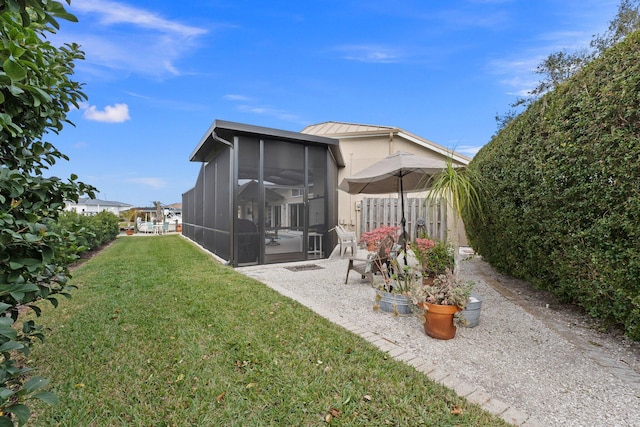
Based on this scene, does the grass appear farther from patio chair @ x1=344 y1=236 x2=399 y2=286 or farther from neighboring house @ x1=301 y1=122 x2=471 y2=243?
neighboring house @ x1=301 y1=122 x2=471 y2=243

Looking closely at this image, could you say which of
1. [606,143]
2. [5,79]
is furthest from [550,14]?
[5,79]

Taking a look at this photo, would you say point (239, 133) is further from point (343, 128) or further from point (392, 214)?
point (343, 128)

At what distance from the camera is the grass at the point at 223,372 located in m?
2.03

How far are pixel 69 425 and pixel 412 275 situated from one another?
375 cm

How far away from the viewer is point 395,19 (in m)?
7.07

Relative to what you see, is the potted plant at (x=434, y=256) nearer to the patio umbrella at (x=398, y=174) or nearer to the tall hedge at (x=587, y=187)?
the patio umbrella at (x=398, y=174)

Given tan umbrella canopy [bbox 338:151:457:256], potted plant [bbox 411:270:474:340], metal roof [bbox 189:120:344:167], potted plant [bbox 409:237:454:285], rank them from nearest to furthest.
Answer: potted plant [bbox 411:270:474:340] → potted plant [bbox 409:237:454:285] → tan umbrella canopy [bbox 338:151:457:256] → metal roof [bbox 189:120:344:167]

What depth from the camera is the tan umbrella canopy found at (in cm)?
480

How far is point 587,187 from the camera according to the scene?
2.92m

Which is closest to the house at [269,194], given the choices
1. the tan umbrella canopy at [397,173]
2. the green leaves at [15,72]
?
the tan umbrella canopy at [397,173]

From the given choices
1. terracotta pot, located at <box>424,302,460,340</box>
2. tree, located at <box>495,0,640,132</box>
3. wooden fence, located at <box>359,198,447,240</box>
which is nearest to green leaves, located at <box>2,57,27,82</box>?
terracotta pot, located at <box>424,302,460,340</box>

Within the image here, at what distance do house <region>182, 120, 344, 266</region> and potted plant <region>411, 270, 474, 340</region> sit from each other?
498 cm

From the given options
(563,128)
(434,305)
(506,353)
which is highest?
Result: (563,128)

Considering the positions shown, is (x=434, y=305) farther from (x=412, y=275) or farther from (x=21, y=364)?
(x=21, y=364)
